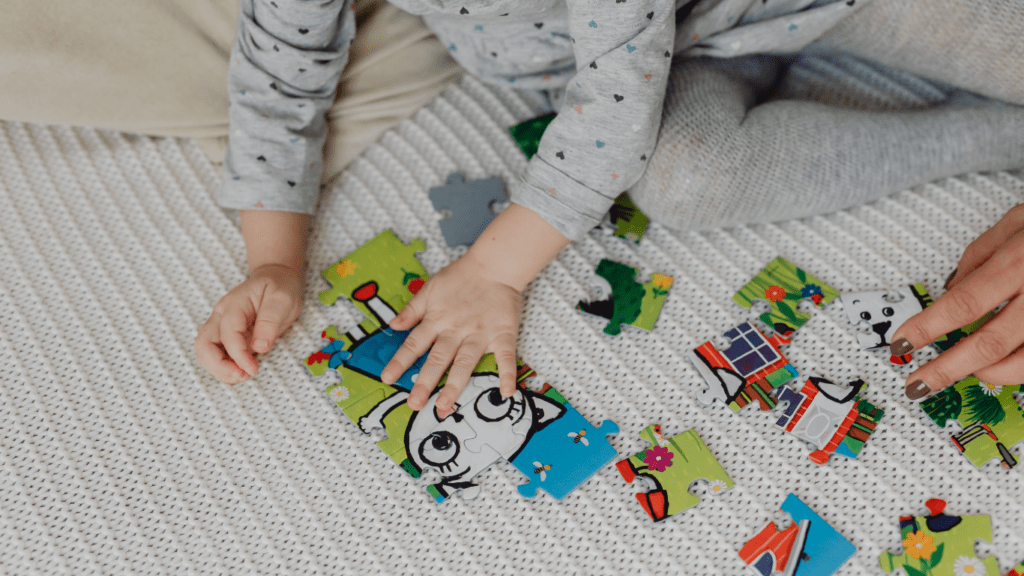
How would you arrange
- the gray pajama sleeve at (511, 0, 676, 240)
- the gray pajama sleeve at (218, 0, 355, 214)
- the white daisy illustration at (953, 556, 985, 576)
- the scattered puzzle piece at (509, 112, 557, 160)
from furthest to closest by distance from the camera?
the scattered puzzle piece at (509, 112, 557, 160) → the gray pajama sleeve at (218, 0, 355, 214) → the gray pajama sleeve at (511, 0, 676, 240) → the white daisy illustration at (953, 556, 985, 576)

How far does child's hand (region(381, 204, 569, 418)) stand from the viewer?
74 centimetres

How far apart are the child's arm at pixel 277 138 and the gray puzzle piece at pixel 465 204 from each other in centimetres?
17

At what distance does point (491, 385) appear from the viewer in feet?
2.46

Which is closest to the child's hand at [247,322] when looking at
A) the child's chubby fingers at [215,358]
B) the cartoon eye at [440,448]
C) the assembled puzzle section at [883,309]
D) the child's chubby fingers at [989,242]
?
the child's chubby fingers at [215,358]

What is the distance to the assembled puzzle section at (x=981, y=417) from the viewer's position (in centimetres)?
67

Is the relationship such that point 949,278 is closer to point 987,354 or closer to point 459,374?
point 987,354

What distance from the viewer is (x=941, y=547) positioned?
63cm

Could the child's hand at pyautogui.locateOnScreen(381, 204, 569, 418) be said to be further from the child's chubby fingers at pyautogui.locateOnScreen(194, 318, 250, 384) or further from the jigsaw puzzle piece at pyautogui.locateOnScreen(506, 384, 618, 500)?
the child's chubby fingers at pyautogui.locateOnScreen(194, 318, 250, 384)

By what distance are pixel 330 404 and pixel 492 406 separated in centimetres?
19

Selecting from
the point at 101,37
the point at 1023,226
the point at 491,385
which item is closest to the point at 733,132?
the point at 1023,226

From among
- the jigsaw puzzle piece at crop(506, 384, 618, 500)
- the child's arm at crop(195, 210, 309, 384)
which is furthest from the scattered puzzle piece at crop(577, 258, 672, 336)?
the child's arm at crop(195, 210, 309, 384)

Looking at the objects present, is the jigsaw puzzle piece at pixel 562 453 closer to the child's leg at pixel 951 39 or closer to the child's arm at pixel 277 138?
the child's arm at pixel 277 138

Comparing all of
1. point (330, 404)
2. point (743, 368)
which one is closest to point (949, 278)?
point (743, 368)

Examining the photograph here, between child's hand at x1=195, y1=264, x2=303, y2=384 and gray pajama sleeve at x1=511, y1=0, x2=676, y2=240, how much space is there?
0.30 meters
